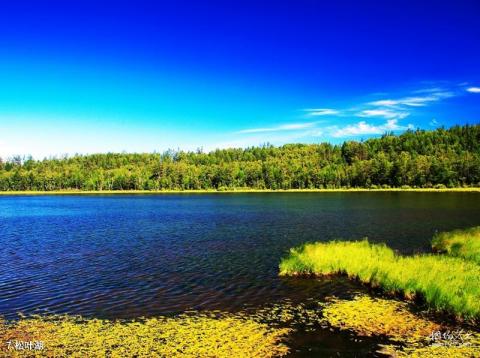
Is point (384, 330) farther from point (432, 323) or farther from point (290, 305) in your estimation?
point (290, 305)

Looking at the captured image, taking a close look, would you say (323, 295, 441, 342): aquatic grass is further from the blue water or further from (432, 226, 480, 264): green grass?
(432, 226, 480, 264): green grass

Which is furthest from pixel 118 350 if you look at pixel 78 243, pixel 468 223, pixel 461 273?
pixel 468 223

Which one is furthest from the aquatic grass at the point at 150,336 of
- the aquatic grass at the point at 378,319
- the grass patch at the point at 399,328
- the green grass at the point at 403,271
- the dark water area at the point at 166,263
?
the green grass at the point at 403,271

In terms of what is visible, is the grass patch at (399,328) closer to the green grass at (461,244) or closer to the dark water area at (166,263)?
the dark water area at (166,263)

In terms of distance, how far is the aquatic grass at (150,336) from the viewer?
17.0m

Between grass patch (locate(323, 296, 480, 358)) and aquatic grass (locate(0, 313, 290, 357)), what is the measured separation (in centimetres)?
383

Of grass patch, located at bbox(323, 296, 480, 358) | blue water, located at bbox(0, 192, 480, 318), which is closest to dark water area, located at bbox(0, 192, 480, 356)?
blue water, located at bbox(0, 192, 480, 318)

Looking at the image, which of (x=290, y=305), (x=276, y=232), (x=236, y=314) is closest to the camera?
(x=236, y=314)

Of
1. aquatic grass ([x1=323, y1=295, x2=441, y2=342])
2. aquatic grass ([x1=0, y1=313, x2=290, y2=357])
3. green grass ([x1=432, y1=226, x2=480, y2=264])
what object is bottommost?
aquatic grass ([x1=323, y1=295, x2=441, y2=342])

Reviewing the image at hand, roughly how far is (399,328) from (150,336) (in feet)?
38.7

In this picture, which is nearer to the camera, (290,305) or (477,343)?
(477,343)

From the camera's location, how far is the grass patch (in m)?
16.6

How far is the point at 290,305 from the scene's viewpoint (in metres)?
23.4

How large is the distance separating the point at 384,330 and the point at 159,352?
10.4 m
